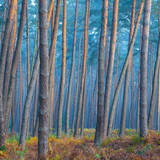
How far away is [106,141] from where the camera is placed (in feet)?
23.0

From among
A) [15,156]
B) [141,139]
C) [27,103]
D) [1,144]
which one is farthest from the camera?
[27,103]

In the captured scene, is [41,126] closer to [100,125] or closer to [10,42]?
[100,125]

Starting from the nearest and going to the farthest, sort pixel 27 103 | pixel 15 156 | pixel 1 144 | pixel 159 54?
pixel 15 156, pixel 1 144, pixel 27 103, pixel 159 54

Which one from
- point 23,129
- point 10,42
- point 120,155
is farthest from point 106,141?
point 10,42

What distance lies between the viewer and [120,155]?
17.6ft

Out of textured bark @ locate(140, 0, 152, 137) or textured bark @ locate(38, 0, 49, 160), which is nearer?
textured bark @ locate(38, 0, 49, 160)

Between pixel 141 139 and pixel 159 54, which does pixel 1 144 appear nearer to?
pixel 141 139

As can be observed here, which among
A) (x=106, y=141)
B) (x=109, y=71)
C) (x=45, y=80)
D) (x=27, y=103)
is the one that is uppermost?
(x=109, y=71)

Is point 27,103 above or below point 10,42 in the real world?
below

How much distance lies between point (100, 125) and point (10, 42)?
4.78m

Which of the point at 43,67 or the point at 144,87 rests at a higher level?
the point at 43,67

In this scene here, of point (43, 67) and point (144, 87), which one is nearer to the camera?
point (43, 67)

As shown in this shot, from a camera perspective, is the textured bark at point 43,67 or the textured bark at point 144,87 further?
the textured bark at point 144,87

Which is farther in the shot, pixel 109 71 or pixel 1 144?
pixel 109 71
